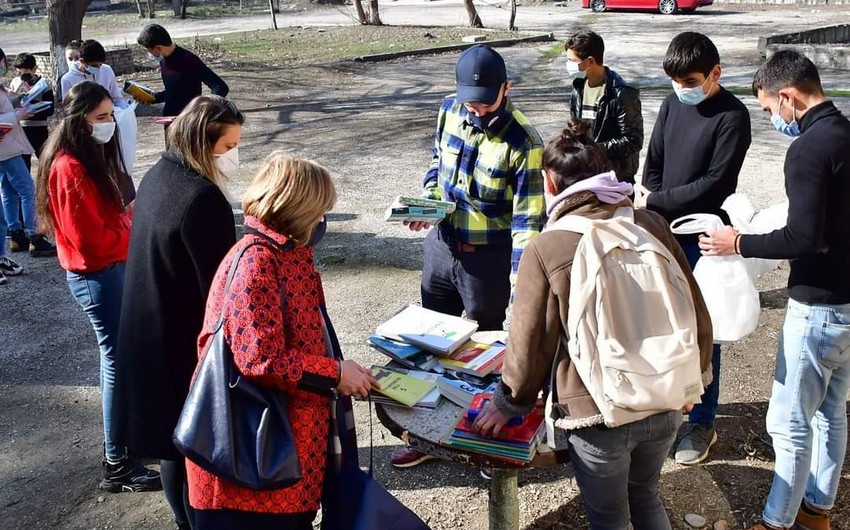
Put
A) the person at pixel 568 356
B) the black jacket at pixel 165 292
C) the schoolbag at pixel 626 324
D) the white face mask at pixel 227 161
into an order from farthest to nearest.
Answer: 1. the white face mask at pixel 227 161
2. the black jacket at pixel 165 292
3. the person at pixel 568 356
4. the schoolbag at pixel 626 324

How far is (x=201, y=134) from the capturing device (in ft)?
8.55

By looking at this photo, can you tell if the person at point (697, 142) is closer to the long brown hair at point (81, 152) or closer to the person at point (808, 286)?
the person at point (808, 286)

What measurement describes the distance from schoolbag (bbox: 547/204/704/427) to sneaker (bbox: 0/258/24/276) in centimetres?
565

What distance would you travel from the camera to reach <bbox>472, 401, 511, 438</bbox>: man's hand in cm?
241

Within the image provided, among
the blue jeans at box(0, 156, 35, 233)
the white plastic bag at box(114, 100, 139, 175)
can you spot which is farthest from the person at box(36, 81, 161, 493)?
the blue jeans at box(0, 156, 35, 233)

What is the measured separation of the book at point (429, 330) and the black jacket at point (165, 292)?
728mm

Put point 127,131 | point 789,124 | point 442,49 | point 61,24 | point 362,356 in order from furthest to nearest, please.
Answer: point 442,49
point 61,24
point 362,356
point 127,131
point 789,124

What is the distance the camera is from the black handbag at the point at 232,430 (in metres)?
2.19

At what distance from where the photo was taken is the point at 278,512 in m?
2.30

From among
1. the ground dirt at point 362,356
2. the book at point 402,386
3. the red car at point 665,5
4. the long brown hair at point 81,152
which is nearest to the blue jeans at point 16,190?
the ground dirt at point 362,356

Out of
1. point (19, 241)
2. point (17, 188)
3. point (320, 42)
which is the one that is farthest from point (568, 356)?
point (320, 42)

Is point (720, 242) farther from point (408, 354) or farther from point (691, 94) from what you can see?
point (408, 354)

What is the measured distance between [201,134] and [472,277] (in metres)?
1.40

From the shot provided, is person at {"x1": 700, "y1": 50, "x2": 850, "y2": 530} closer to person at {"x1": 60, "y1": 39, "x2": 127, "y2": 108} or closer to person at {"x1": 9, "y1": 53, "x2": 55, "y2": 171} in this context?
person at {"x1": 9, "y1": 53, "x2": 55, "y2": 171}
